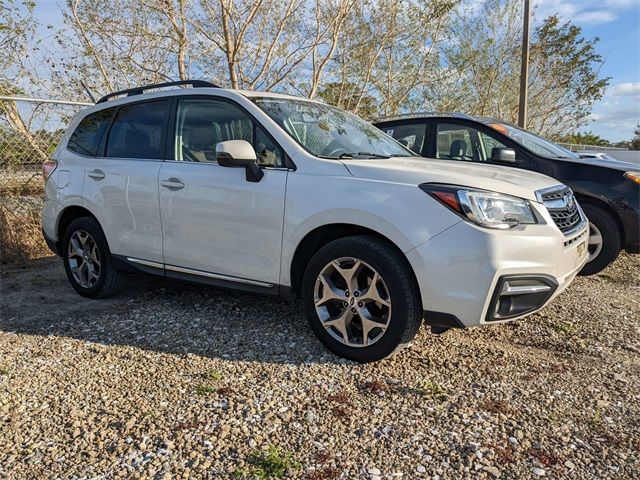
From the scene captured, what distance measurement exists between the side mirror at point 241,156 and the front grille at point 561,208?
1828 mm

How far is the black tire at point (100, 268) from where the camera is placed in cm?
447

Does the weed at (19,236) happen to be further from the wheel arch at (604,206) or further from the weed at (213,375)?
the wheel arch at (604,206)

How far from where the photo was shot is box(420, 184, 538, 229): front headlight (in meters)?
2.76

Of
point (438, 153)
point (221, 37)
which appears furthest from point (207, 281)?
point (221, 37)

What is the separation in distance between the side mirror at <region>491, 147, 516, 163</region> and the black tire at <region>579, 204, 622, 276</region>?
0.90 m

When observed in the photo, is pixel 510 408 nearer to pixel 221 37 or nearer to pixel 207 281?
pixel 207 281

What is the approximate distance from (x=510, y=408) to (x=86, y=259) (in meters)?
3.83

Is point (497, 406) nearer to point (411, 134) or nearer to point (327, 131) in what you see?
point (327, 131)

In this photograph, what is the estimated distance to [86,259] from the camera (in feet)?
15.3

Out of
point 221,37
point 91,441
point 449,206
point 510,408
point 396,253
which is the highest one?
point 221,37

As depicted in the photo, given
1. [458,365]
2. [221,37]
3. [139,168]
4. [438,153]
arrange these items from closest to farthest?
1. [458,365]
2. [139,168]
3. [438,153]
4. [221,37]

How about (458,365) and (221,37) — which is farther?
(221,37)

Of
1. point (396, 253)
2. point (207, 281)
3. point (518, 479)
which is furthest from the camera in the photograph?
point (207, 281)

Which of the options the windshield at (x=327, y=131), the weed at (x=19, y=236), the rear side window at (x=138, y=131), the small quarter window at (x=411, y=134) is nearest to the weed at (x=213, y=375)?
the windshield at (x=327, y=131)
